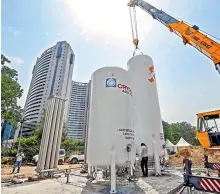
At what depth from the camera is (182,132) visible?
59406 millimetres

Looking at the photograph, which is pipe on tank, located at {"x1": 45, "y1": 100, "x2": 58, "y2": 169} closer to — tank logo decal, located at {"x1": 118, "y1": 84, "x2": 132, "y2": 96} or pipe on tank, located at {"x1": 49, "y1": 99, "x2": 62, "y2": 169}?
pipe on tank, located at {"x1": 49, "y1": 99, "x2": 62, "y2": 169}

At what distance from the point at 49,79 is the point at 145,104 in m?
81.8

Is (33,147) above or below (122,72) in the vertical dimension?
below

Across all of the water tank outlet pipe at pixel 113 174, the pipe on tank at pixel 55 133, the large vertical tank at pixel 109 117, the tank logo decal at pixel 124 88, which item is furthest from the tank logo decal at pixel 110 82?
the pipe on tank at pixel 55 133

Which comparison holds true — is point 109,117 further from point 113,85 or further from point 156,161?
point 156,161

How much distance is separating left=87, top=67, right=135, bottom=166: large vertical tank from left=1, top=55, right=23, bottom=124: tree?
860cm

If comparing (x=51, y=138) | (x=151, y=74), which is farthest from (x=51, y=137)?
(x=151, y=74)

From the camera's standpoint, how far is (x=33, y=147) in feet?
79.7

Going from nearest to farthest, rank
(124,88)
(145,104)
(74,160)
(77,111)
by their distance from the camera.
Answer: (124,88) < (145,104) < (74,160) < (77,111)

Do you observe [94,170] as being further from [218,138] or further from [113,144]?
[218,138]

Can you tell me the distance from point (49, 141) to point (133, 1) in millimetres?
13640

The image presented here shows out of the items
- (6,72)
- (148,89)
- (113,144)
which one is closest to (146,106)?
(148,89)

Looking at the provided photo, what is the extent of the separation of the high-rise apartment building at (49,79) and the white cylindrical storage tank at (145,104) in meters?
72.1

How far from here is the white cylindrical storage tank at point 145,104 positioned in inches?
365
